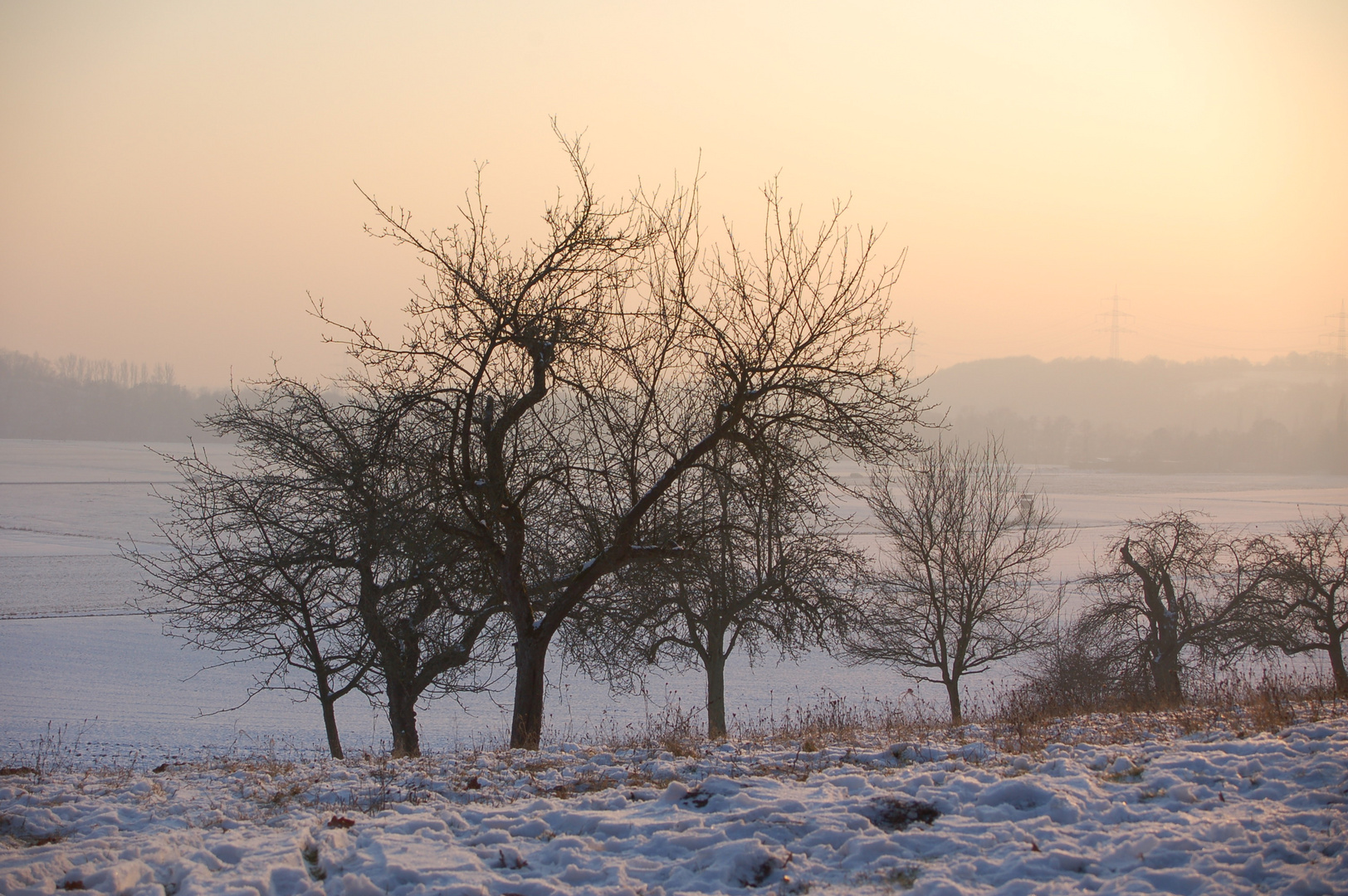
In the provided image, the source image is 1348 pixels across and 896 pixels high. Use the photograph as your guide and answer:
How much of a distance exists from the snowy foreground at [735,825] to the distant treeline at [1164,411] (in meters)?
3.62

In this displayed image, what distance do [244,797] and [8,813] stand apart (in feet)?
3.99

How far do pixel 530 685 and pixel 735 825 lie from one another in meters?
4.56

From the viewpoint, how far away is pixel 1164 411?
109m

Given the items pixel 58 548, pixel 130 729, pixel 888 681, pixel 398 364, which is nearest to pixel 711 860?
pixel 398 364

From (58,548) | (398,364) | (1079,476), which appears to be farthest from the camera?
(1079,476)

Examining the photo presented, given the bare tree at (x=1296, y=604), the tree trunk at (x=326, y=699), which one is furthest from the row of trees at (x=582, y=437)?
the bare tree at (x=1296, y=604)

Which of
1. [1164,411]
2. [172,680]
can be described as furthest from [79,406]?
[1164,411]

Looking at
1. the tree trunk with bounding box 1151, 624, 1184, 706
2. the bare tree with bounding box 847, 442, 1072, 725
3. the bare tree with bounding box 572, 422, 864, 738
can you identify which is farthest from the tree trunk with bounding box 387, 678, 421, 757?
the tree trunk with bounding box 1151, 624, 1184, 706

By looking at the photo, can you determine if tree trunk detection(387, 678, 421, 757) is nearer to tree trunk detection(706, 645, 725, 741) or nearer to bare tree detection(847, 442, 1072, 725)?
tree trunk detection(706, 645, 725, 741)

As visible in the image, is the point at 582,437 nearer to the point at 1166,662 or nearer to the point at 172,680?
the point at 1166,662

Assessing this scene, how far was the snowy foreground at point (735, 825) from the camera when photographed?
362 centimetres

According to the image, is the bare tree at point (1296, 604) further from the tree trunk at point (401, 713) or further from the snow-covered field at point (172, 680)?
the tree trunk at point (401, 713)

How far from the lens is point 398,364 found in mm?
7867

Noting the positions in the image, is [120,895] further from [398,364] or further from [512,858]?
[398,364]
